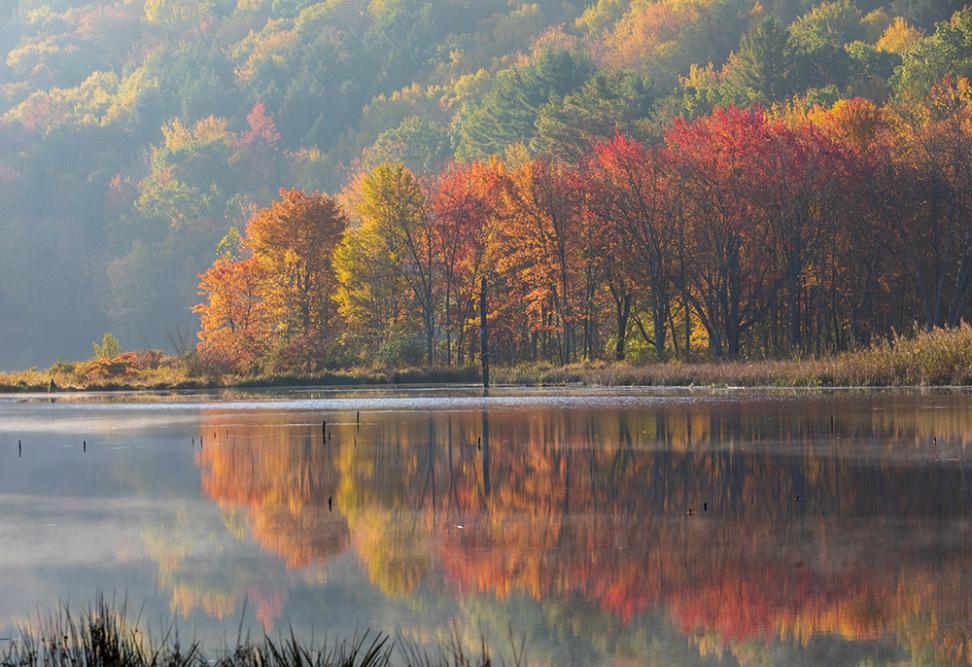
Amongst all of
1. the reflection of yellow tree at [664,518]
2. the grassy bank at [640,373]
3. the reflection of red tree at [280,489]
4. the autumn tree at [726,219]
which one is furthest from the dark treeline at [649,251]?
the reflection of red tree at [280,489]

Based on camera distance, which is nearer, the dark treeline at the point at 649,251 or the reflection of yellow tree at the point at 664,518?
the reflection of yellow tree at the point at 664,518

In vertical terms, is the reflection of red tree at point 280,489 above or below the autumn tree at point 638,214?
below

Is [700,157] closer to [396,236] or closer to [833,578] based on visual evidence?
[396,236]

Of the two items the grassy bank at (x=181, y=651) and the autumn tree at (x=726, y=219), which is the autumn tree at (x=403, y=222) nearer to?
the autumn tree at (x=726, y=219)

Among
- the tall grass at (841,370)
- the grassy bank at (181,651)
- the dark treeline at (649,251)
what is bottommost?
the grassy bank at (181,651)

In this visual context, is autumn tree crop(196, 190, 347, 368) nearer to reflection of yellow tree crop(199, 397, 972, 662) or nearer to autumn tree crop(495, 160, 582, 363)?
autumn tree crop(495, 160, 582, 363)

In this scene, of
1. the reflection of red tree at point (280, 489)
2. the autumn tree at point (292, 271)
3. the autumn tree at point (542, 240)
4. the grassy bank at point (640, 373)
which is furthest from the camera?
the autumn tree at point (292, 271)

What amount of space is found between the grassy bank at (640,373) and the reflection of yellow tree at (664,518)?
1669 centimetres

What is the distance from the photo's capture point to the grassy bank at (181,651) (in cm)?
966

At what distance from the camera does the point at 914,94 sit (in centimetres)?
9750

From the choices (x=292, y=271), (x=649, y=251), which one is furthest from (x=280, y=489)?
(x=292, y=271)

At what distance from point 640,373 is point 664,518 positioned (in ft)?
149

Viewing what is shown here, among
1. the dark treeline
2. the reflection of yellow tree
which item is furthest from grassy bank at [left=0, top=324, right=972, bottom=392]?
the reflection of yellow tree

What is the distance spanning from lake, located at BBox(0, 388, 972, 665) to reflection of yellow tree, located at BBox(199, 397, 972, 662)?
0.17 ft
